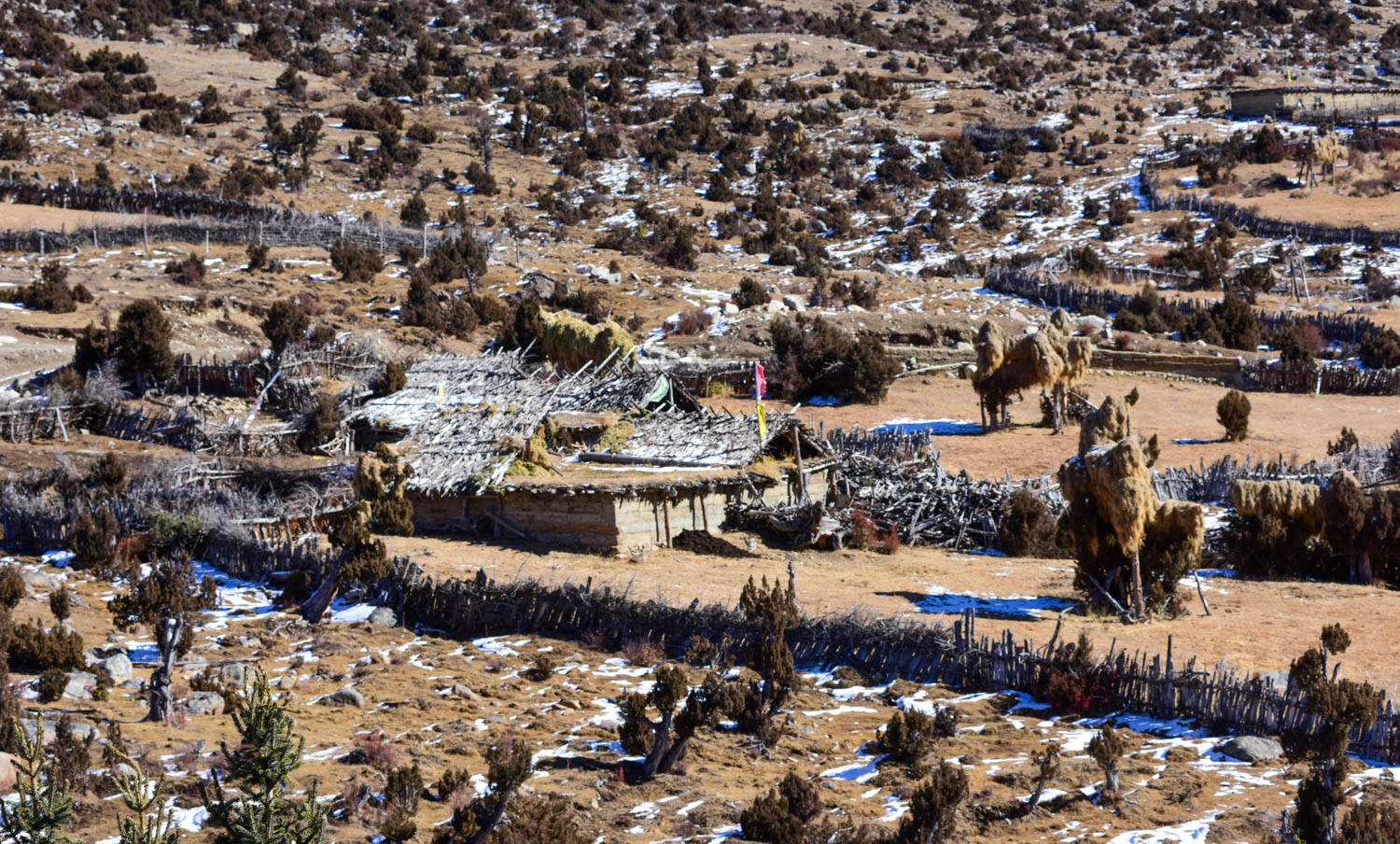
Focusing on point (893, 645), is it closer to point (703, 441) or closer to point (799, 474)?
point (799, 474)

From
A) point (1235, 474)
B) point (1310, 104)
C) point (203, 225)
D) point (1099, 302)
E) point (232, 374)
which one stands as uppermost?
point (1310, 104)

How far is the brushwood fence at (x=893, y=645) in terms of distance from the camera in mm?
13625

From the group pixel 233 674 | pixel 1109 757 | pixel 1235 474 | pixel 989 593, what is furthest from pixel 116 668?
pixel 1235 474

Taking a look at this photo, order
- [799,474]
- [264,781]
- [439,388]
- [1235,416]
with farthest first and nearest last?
[1235,416]
[439,388]
[799,474]
[264,781]

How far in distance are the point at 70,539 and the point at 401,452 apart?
5379 millimetres

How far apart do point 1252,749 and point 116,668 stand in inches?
481

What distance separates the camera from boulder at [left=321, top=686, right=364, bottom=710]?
15078mm

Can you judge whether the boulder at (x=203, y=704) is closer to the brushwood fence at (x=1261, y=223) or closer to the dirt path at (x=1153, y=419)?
the dirt path at (x=1153, y=419)

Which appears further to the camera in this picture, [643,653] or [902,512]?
[902,512]

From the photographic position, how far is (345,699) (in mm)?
15109

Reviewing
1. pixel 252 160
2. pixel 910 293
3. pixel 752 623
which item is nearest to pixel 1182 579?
pixel 752 623

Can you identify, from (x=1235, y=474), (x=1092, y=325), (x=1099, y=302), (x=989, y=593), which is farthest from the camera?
(x=1099, y=302)

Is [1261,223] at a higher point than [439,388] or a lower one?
higher

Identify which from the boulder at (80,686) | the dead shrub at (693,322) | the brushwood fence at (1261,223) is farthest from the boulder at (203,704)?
the brushwood fence at (1261,223)
